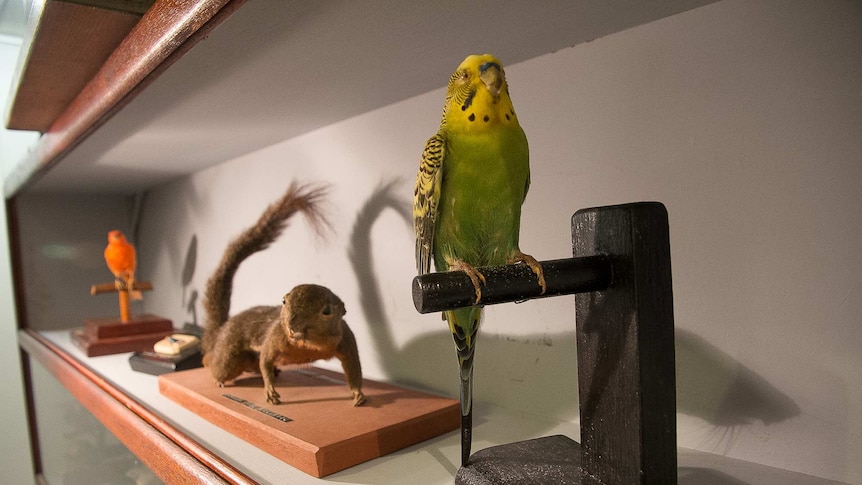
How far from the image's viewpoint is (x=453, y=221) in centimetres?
47

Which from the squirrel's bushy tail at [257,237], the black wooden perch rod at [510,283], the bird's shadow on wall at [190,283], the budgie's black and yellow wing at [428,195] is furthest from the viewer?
the bird's shadow on wall at [190,283]

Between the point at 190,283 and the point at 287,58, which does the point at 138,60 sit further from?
the point at 190,283

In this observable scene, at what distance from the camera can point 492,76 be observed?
1.40 ft

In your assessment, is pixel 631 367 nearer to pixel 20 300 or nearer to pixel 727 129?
pixel 727 129

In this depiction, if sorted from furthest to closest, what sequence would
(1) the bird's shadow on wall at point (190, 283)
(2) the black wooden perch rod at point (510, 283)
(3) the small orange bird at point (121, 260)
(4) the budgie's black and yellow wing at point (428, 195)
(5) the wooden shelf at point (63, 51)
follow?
(1) the bird's shadow on wall at point (190, 283) < (3) the small orange bird at point (121, 260) < (5) the wooden shelf at point (63, 51) < (4) the budgie's black and yellow wing at point (428, 195) < (2) the black wooden perch rod at point (510, 283)

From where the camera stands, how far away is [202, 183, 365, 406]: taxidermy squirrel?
0.68 metres

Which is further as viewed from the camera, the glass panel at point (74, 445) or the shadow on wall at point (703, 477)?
the glass panel at point (74, 445)

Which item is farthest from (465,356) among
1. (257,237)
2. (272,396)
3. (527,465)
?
(257,237)

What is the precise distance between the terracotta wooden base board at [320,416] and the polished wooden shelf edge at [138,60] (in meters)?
0.41

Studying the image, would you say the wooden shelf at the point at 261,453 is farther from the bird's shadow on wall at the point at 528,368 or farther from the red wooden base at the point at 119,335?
the red wooden base at the point at 119,335

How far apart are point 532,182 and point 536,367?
236 mm

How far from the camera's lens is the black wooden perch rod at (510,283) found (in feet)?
1.14

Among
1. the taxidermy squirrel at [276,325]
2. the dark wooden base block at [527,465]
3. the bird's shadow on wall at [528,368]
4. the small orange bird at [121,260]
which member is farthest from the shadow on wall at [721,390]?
the small orange bird at [121,260]

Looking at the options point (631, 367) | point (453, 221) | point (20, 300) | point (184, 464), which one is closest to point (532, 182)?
point (453, 221)
